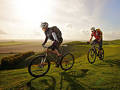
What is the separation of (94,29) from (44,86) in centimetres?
726

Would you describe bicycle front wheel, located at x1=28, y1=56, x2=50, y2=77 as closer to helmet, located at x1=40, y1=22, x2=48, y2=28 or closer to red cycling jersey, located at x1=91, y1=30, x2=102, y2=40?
helmet, located at x1=40, y1=22, x2=48, y2=28

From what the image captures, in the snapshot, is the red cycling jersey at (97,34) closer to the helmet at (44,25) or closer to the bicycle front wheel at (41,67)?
the helmet at (44,25)

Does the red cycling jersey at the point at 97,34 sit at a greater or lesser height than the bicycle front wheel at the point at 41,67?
greater

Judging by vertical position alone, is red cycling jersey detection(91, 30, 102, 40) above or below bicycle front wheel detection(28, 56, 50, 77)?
above

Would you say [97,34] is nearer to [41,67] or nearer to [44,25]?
[44,25]

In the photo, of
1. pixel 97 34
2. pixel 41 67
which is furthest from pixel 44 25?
pixel 97 34

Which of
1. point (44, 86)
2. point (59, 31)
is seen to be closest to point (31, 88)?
point (44, 86)

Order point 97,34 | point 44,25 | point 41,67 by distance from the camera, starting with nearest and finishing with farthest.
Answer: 1. point 44,25
2. point 41,67
3. point 97,34

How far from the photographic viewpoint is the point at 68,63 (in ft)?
20.6

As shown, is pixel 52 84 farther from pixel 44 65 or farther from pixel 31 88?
pixel 44 65

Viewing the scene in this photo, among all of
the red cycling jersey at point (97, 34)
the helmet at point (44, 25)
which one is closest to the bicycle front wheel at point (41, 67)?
the helmet at point (44, 25)

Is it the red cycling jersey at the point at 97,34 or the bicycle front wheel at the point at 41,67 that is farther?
the red cycling jersey at the point at 97,34

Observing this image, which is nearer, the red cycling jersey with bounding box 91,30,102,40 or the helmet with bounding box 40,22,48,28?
the helmet with bounding box 40,22,48,28

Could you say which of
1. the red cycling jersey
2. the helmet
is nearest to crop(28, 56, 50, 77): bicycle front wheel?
the helmet
